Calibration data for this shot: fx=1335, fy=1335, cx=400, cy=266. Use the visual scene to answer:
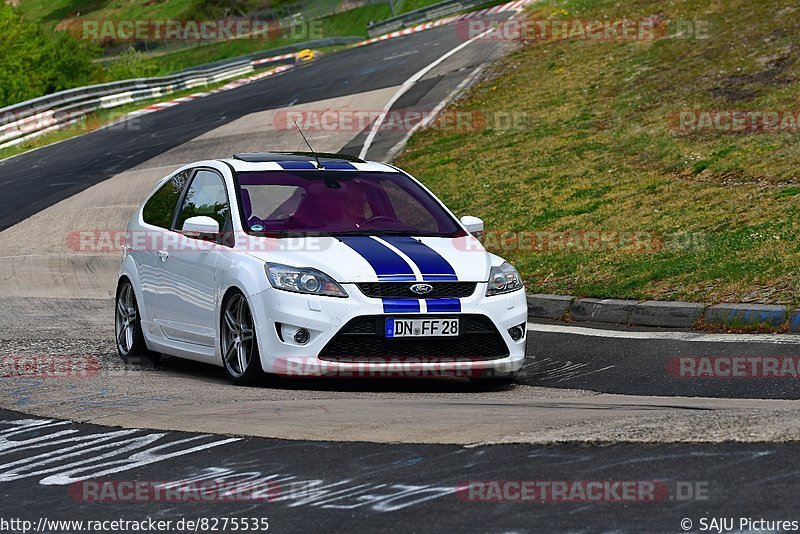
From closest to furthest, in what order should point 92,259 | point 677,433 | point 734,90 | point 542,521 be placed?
point 542,521 → point 677,433 → point 92,259 → point 734,90

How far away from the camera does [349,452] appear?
6016 mm

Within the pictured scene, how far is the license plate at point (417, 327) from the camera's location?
8.35 metres

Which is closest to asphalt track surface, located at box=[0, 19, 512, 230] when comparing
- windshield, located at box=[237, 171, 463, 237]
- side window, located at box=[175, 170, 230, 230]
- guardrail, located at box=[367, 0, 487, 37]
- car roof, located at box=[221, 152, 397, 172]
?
guardrail, located at box=[367, 0, 487, 37]

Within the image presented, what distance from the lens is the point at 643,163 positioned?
1842 centimetres

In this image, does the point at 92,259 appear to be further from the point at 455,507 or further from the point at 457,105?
the point at 455,507

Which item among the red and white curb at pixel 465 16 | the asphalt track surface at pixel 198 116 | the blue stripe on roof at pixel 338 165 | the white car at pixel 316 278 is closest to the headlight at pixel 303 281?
the white car at pixel 316 278

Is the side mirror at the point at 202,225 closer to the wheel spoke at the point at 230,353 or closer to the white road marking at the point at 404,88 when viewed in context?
the wheel spoke at the point at 230,353

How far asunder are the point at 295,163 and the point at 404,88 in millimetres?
21428

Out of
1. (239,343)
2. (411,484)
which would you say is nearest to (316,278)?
(239,343)

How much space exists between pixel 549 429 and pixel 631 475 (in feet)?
3.27

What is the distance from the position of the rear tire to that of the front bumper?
2118 millimetres

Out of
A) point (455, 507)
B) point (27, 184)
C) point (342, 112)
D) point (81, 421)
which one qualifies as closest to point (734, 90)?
point (342, 112)

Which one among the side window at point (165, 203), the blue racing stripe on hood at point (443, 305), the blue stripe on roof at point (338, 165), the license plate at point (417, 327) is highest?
the blue stripe on roof at point (338, 165)

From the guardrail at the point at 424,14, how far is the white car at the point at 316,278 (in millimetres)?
43506
